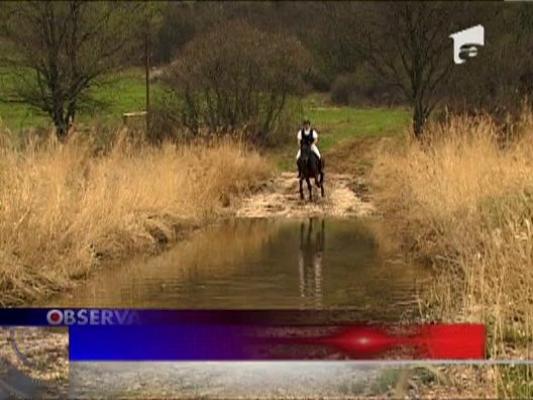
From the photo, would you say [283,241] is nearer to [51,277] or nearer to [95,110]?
[51,277]

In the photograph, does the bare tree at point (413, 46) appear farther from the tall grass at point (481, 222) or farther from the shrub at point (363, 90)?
the tall grass at point (481, 222)

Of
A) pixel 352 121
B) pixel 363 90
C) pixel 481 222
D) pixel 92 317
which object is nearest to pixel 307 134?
pixel 352 121

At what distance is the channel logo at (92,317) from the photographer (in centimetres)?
222

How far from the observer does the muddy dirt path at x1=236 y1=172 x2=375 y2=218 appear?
21.8ft

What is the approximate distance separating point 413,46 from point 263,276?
0.98m

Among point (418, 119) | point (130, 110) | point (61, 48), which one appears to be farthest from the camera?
point (130, 110)

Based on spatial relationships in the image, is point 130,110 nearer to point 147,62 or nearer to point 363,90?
point 147,62

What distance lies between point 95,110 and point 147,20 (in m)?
0.33

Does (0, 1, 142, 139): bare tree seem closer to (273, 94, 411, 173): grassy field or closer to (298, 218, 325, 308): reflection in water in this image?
(273, 94, 411, 173): grassy field

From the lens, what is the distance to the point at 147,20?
8.04 ft

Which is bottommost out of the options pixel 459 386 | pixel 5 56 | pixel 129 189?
pixel 459 386

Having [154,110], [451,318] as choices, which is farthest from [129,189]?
[451,318]

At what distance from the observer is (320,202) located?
9.41m

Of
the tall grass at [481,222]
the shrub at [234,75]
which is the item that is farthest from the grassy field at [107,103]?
the tall grass at [481,222]
